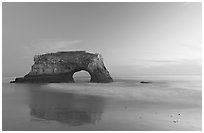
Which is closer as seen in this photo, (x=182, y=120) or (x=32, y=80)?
(x=182, y=120)

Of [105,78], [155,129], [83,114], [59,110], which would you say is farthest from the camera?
[105,78]

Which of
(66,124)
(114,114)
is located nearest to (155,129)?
(114,114)

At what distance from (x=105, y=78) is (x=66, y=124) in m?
29.4

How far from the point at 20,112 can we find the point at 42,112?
1.15 meters

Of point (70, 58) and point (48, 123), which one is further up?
point (70, 58)

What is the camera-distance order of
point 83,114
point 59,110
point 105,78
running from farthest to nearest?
point 105,78 < point 59,110 < point 83,114

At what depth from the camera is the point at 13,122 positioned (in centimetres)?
835

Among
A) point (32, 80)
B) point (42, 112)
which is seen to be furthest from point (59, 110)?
point (32, 80)

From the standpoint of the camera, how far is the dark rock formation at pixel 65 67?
1457 inches

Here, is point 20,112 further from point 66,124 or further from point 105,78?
point 105,78

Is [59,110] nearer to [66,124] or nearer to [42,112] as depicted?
[42,112]

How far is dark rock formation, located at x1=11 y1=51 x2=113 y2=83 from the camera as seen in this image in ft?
121

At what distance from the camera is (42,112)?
1032 centimetres

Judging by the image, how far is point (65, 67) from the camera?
3828 cm
